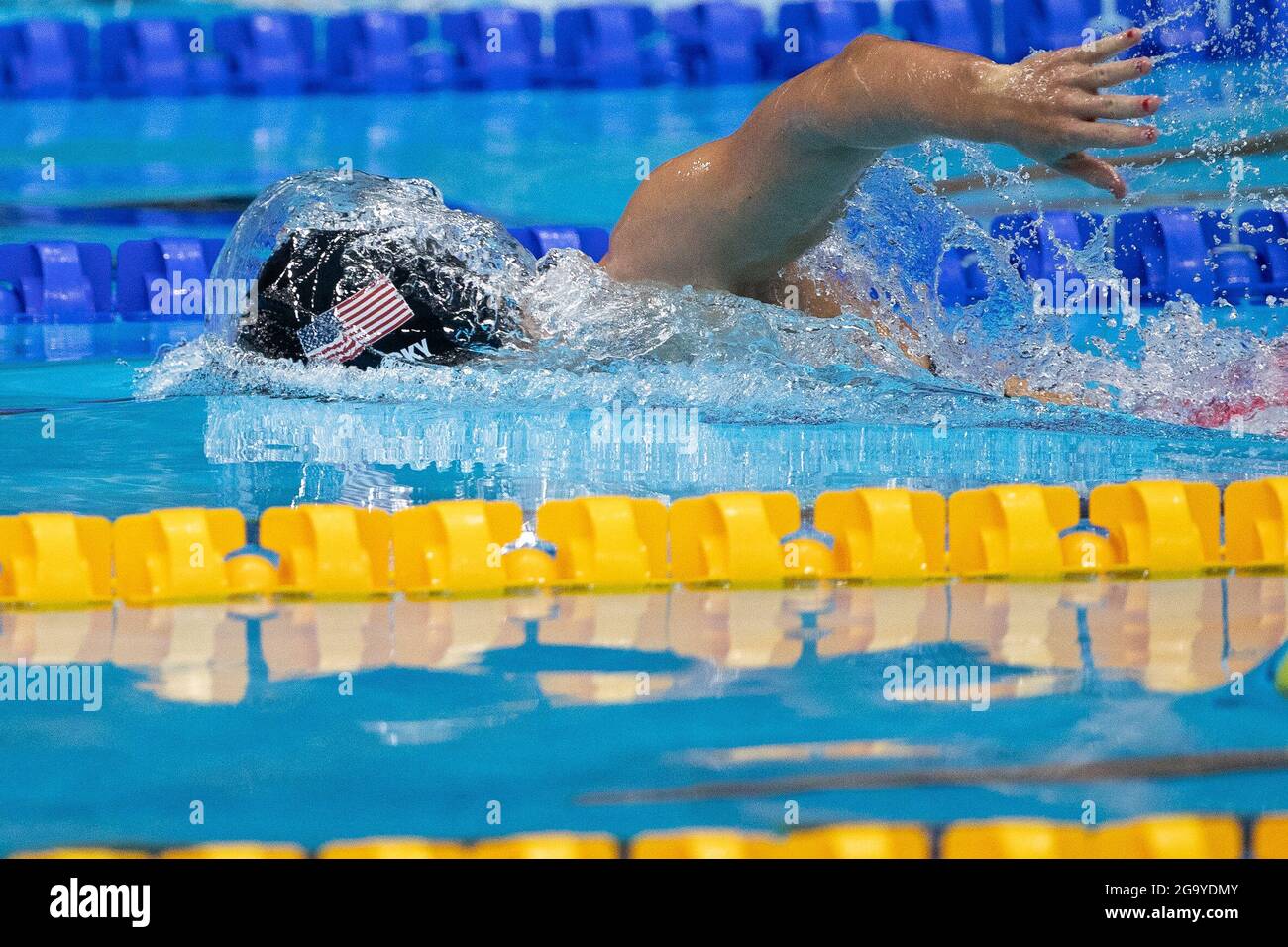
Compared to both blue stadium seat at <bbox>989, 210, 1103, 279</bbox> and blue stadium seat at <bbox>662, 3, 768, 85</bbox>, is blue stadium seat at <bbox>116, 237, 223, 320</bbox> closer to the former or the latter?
blue stadium seat at <bbox>989, 210, 1103, 279</bbox>

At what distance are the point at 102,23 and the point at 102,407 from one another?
23.0ft

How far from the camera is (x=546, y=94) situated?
9984mm

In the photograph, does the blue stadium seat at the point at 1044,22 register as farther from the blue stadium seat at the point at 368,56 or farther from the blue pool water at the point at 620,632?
the blue pool water at the point at 620,632

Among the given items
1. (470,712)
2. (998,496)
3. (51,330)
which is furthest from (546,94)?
(470,712)

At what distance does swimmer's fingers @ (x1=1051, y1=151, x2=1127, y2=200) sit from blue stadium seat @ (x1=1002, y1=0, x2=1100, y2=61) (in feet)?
24.9

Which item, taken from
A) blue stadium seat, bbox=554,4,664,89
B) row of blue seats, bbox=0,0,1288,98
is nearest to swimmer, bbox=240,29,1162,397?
row of blue seats, bbox=0,0,1288,98

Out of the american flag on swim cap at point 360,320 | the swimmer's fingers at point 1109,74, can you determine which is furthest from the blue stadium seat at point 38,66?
the swimmer's fingers at point 1109,74

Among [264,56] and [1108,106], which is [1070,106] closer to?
[1108,106]

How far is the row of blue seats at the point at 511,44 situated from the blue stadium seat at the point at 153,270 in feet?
13.3

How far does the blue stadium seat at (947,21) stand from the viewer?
957 centimetres

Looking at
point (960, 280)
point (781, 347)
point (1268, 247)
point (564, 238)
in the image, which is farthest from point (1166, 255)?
point (781, 347)

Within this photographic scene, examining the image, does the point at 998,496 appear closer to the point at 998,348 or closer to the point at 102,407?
the point at 998,348

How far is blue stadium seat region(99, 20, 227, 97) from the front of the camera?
9.73 metres

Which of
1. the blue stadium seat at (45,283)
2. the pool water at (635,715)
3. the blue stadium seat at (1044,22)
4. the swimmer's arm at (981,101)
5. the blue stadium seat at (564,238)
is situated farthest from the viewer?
the blue stadium seat at (1044,22)
